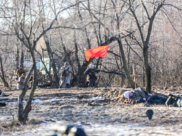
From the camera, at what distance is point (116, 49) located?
2256 centimetres

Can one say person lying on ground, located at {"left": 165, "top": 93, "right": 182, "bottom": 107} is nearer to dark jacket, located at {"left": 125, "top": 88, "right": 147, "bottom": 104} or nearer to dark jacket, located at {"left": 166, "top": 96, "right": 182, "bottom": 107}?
dark jacket, located at {"left": 166, "top": 96, "right": 182, "bottom": 107}

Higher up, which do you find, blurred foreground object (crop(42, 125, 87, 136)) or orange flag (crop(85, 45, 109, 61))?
orange flag (crop(85, 45, 109, 61))

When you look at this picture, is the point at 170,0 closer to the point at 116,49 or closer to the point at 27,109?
the point at 27,109

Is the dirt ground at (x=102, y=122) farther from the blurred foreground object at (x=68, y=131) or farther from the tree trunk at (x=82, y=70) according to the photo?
the tree trunk at (x=82, y=70)

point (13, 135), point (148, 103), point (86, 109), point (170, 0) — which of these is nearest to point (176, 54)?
point (170, 0)

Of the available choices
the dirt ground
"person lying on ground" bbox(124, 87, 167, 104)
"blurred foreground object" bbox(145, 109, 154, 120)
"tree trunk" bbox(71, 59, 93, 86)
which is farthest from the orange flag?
"blurred foreground object" bbox(145, 109, 154, 120)

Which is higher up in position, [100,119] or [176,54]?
[176,54]

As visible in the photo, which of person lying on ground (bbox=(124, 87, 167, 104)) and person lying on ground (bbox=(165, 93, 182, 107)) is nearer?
person lying on ground (bbox=(165, 93, 182, 107))

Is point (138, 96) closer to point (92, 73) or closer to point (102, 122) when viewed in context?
point (102, 122)

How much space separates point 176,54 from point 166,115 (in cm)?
1480

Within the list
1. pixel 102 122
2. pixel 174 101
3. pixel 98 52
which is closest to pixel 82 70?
pixel 98 52

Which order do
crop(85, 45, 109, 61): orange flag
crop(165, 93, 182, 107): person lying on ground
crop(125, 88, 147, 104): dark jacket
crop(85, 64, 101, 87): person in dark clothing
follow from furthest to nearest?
1. crop(85, 64, 101, 87): person in dark clothing
2. crop(85, 45, 109, 61): orange flag
3. crop(125, 88, 147, 104): dark jacket
4. crop(165, 93, 182, 107): person lying on ground

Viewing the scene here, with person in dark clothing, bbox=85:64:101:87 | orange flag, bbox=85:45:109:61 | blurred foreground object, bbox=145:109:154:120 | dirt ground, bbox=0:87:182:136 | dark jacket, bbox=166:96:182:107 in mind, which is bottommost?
dirt ground, bbox=0:87:182:136

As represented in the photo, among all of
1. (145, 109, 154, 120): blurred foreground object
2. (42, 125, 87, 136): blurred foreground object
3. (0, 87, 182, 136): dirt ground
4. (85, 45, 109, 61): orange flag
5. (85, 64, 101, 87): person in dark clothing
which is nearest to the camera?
(42, 125, 87, 136): blurred foreground object
